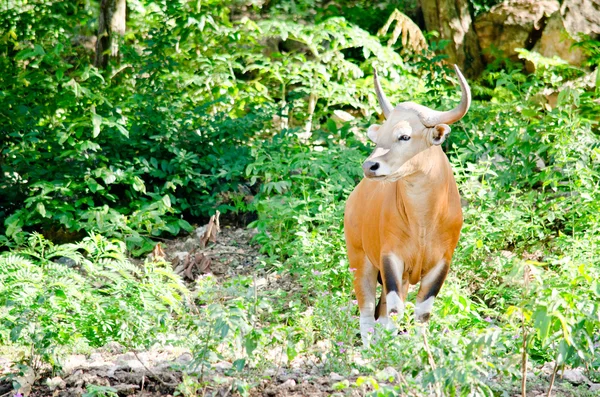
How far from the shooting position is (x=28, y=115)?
9.11 metres

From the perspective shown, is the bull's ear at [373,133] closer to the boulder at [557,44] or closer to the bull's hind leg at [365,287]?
the bull's hind leg at [365,287]

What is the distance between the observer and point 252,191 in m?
9.84

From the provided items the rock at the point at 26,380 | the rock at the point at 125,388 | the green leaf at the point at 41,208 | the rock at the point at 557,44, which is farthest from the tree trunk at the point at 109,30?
the rock at the point at 125,388

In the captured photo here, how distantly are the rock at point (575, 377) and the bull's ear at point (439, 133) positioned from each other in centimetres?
149

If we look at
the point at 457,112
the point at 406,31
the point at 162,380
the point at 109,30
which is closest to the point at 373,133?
the point at 457,112

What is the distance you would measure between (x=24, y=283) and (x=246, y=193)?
4562 mm

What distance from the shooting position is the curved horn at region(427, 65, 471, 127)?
4.89m

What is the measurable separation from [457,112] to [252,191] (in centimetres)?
506

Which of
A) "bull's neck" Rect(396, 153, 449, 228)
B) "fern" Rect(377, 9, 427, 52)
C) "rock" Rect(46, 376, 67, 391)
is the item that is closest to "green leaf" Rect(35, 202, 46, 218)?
"rock" Rect(46, 376, 67, 391)

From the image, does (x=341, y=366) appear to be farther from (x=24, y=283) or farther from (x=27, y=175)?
(x=27, y=175)

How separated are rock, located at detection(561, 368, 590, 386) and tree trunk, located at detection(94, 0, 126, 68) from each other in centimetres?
721

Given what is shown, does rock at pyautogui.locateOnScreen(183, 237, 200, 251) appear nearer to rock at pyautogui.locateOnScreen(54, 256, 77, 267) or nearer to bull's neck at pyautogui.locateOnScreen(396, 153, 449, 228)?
rock at pyautogui.locateOnScreen(54, 256, 77, 267)

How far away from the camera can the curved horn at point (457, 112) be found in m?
4.89

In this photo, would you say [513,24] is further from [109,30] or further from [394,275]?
[394,275]
